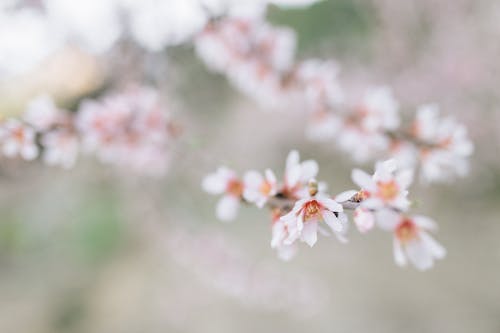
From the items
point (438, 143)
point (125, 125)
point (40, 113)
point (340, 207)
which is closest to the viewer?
point (340, 207)

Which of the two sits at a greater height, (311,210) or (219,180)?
(219,180)

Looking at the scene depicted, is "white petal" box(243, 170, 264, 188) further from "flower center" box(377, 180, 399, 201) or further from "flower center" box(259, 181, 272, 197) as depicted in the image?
"flower center" box(377, 180, 399, 201)

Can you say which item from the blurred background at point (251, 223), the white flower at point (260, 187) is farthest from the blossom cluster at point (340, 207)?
the blurred background at point (251, 223)

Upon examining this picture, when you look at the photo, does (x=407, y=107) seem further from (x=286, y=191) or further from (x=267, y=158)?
(x=286, y=191)

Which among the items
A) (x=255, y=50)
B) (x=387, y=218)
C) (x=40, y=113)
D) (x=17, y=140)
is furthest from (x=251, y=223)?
(x=387, y=218)

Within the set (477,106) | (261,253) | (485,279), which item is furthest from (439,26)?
(261,253)

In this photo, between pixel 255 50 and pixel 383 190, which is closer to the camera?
pixel 383 190

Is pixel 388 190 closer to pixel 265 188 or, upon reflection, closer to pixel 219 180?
pixel 265 188
